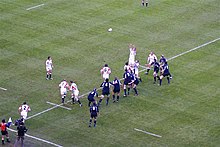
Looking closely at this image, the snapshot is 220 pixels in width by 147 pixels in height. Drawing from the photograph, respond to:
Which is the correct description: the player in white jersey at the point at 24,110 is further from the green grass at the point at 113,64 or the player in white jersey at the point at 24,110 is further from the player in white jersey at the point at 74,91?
the player in white jersey at the point at 74,91

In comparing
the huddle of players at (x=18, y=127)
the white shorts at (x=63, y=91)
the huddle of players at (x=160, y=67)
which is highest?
the huddle of players at (x=160, y=67)

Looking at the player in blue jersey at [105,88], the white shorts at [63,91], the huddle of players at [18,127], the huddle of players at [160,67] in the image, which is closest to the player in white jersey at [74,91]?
the white shorts at [63,91]

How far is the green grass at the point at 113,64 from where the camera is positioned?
4184 centimetres

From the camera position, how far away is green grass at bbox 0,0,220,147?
41.8 metres

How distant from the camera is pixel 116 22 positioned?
58.6 metres

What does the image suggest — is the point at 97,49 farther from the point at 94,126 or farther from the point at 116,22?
the point at 94,126

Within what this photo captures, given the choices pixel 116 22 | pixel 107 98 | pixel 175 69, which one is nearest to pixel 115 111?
pixel 107 98

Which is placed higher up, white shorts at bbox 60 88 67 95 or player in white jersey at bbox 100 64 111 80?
player in white jersey at bbox 100 64 111 80

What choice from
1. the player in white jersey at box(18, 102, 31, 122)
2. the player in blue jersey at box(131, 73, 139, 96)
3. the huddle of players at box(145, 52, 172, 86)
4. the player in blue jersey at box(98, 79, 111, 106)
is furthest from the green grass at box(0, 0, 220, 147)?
Result: the player in blue jersey at box(98, 79, 111, 106)

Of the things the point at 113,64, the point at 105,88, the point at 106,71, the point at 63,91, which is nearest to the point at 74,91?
the point at 63,91

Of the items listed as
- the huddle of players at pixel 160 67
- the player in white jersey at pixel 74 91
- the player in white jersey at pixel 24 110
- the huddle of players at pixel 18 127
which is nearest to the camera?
the huddle of players at pixel 18 127

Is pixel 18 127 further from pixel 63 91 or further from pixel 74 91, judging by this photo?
pixel 74 91

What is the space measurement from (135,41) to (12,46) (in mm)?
8897

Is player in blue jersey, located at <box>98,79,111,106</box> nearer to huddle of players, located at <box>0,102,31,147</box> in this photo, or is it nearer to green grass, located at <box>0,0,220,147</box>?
green grass, located at <box>0,0,220,147</box>
